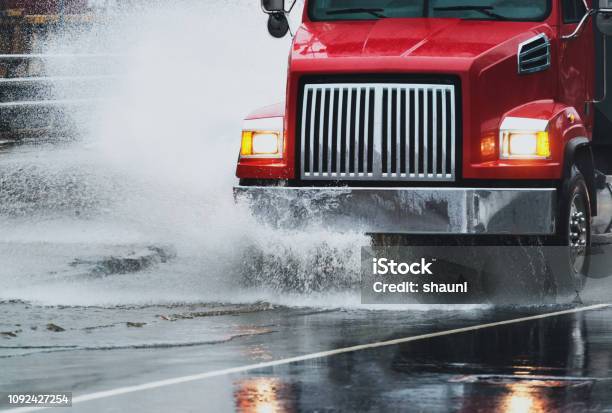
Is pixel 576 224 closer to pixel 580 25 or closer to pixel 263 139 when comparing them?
pixel 580 25

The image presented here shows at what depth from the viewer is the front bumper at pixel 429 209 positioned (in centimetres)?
1395

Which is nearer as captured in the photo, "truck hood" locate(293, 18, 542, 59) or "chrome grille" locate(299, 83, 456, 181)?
"chrome grille" locate(299, 83, 456, 181)

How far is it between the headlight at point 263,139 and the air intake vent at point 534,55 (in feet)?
6.21

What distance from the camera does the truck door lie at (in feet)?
49.7

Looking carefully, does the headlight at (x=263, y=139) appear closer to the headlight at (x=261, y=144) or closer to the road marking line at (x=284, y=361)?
the headlight at (x=261, y=144)

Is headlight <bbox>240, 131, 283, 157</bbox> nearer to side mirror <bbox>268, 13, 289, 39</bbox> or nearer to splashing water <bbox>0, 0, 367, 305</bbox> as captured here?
splashing water <bbox>0, 0, 367, 305</bbox>

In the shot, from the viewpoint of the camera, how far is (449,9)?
49.7 ft

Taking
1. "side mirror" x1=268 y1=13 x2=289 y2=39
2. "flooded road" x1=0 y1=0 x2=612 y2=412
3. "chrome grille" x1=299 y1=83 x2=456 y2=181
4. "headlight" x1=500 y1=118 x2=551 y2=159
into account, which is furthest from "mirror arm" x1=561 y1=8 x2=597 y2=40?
"side mirror" x1=268 y1=13 x2=289 y2=39

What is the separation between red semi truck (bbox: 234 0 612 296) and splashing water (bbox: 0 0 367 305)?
1.29ft

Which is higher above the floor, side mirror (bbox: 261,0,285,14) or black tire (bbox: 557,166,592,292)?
side mirror (bbox: 261,0,285,14)

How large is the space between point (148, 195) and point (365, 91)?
617 centimetres

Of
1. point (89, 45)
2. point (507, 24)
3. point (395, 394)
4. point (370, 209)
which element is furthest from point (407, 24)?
point (89, 45)

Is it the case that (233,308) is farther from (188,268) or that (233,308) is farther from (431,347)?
(431,347)

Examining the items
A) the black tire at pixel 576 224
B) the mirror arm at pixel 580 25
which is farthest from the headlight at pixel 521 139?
the mirror arm at pixel 580 25
